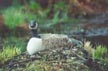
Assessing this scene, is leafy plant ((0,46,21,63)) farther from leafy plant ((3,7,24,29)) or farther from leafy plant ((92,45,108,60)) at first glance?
leafy plant ((3,7,24,29))

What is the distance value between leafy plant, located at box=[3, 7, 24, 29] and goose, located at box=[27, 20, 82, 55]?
2.51ft

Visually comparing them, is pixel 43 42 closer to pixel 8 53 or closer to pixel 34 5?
pixel 8 53

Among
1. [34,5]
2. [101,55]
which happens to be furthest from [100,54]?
[34,5]

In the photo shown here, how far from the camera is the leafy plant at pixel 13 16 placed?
397cm

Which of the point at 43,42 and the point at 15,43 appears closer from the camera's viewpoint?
the point at 43,42

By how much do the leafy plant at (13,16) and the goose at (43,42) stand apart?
77 cm

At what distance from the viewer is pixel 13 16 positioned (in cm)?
414

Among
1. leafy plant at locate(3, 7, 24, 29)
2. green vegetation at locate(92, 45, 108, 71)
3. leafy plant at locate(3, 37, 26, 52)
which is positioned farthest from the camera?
leafy plant at locate(3, 7, 24, 29)

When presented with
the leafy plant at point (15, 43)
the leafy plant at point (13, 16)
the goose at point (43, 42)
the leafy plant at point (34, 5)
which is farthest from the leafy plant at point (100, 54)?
the leafy plant at point (34, 5)

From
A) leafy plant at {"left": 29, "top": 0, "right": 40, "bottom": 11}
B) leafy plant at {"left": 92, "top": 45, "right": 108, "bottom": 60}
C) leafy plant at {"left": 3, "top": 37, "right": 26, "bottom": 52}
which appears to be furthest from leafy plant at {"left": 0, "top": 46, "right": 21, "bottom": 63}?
leafy plant at {"left": 29, "top": 0, "right": 40, "bottom": 11}

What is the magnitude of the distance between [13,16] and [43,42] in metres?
1.08

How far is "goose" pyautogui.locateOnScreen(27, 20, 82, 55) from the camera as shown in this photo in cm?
310

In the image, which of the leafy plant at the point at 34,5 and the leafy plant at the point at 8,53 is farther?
the leafy plant at the point at 34,5

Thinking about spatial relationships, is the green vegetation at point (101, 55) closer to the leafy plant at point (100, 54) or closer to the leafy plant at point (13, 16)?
the leafy plant at point (100, 54)
